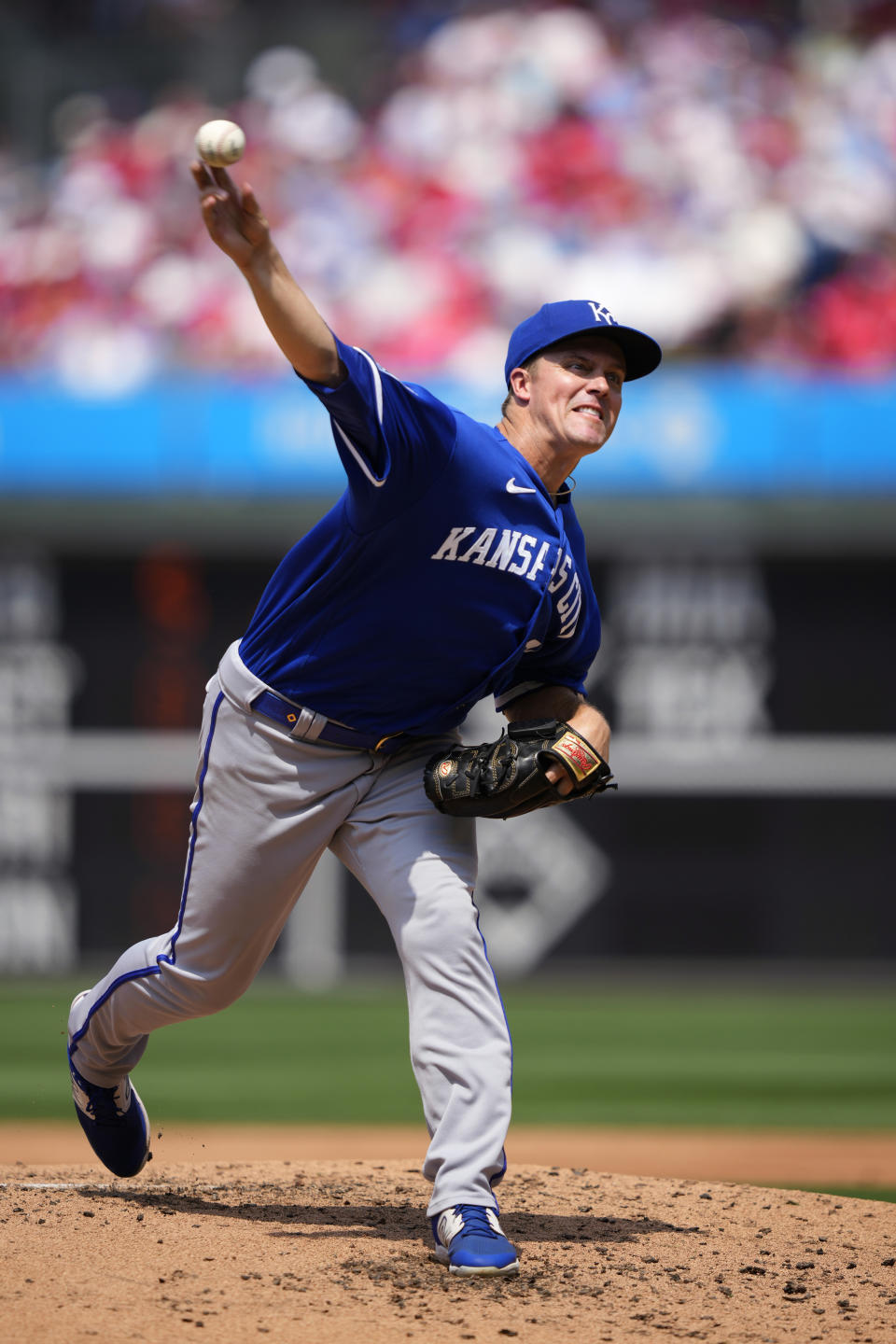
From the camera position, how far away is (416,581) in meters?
2.98

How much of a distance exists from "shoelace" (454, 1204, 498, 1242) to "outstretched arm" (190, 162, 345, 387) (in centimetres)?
146

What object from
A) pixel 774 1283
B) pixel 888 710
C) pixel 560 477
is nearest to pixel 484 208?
pixel 888 710

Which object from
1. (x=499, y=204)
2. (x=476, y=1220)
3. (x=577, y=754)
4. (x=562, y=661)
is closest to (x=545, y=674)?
(x=562, y=661)

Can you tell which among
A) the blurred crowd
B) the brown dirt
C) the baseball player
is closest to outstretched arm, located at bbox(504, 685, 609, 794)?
the baseball player

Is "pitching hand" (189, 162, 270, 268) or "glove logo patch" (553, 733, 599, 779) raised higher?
"pitching hand" (189, 162, 270, 268)

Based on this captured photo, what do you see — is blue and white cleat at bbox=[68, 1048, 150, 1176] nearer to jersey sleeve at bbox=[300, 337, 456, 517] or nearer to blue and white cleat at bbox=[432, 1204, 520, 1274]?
blue and white cleat at bbox=[432, 1204, 520, 1274]

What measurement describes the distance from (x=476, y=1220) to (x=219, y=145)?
1812 mm

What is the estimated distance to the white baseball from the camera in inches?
100

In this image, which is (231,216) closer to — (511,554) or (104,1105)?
(511,554)

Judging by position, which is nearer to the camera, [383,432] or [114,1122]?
[383,432]

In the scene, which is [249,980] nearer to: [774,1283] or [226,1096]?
[774,1283]

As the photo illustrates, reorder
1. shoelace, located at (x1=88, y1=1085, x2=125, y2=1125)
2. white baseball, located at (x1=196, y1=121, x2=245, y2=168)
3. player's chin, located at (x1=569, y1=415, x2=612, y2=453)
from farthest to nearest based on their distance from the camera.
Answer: shoelace, located at (x1=88, y1=1085, x2=125, y2=1125), player's chin, located at (x1=569, y1=415, x2=612, y2=453), white baseball, located at (x1=196, y1=121, x2=245, y2=168)

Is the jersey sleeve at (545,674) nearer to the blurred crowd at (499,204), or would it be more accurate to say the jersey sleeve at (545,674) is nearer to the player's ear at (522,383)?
the player's ear at (522,383)

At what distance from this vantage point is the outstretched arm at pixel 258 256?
2.61 meters
